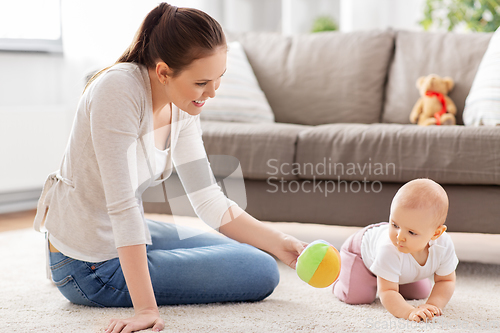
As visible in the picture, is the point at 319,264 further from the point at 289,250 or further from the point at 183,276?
the point at 183,276

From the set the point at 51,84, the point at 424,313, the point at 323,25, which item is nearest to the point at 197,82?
the point at 424,313

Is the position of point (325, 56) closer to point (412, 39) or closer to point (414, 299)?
point (412, 39)

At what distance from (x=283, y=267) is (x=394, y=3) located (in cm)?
291

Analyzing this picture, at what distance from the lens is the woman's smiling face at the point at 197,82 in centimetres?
91

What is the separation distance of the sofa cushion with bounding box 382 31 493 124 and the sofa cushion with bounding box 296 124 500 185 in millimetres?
546

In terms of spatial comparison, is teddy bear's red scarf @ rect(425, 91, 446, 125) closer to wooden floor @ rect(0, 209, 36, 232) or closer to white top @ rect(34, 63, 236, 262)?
white top @ rect(34, 63, 236, 262)

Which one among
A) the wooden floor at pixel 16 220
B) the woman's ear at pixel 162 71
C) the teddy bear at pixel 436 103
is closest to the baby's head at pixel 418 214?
the woman's ear at pixel 162 71

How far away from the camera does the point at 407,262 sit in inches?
40.8

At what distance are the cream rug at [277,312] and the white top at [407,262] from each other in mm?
87

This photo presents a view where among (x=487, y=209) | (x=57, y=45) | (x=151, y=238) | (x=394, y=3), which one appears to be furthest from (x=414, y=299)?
(x=394, y=3)

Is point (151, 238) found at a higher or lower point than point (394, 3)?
lower

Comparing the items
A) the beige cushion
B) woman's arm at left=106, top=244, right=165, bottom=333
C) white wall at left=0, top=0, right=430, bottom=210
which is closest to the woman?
woman's arm at left=106, top=244, right=165, bottom=333

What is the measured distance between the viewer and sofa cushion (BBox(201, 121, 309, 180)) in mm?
1516

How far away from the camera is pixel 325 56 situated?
214cm
